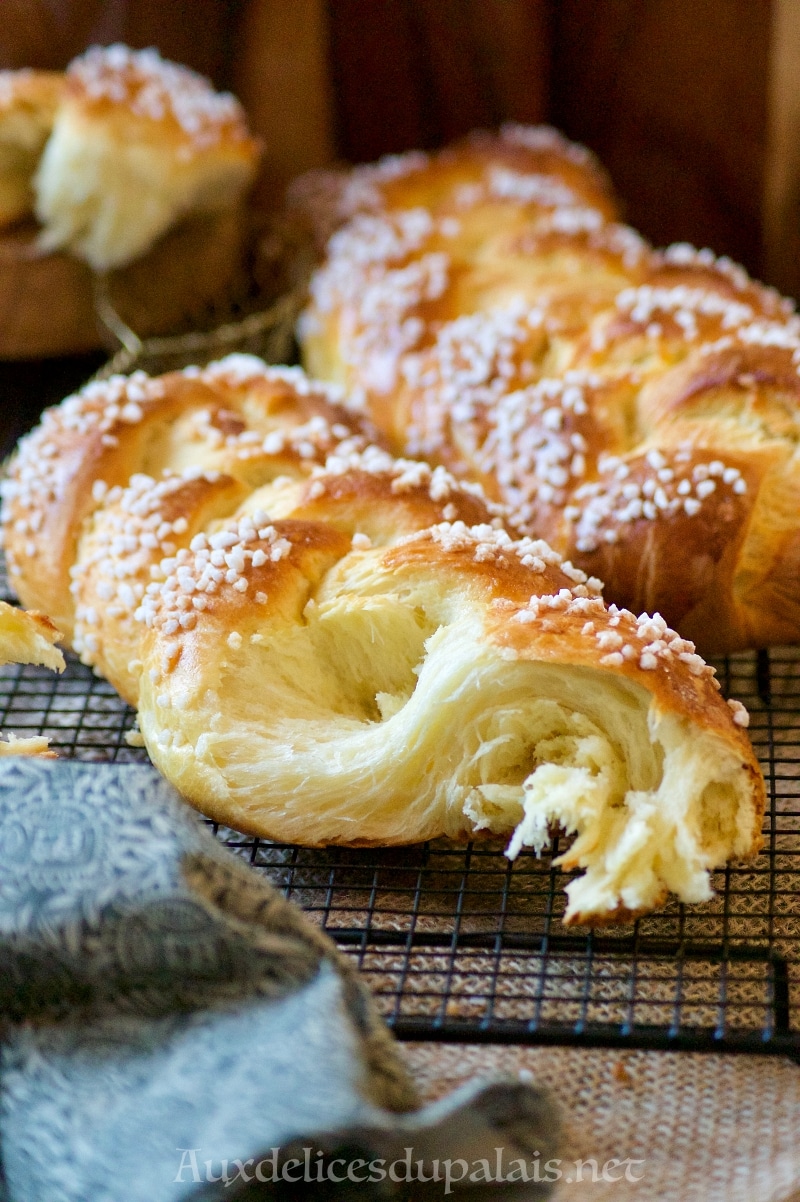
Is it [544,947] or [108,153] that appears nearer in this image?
[544,947]

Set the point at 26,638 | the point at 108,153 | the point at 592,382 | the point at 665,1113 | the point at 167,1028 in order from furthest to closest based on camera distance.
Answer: the point at 108,153 → the point at 592,382 → the point at 26,638 → the point at 665,1113 → the point at 167,1028

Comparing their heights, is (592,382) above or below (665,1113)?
above

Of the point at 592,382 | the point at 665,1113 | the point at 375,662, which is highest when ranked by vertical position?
the point at 592,382

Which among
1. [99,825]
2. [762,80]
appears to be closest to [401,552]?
[99,825]

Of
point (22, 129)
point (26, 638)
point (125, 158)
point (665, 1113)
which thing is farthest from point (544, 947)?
point (22, 129)

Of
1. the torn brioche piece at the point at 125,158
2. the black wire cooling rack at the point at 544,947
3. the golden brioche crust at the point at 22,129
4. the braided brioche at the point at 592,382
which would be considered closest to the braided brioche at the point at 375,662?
the black wire cooling rack at the point at 544,947

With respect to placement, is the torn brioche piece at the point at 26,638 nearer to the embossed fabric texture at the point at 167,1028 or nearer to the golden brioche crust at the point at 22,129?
the embossed fabric texture at the point at 167,1028

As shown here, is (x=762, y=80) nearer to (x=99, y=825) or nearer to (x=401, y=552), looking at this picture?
(x=401, y=552)

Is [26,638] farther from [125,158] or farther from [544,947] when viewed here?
[125,158]
